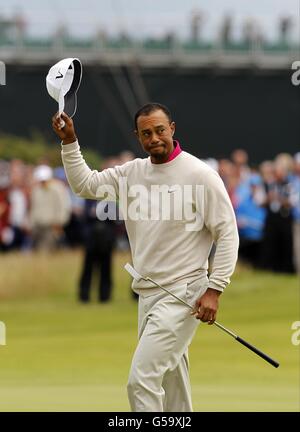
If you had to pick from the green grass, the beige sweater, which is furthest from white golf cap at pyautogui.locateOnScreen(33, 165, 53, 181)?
the beige sweater

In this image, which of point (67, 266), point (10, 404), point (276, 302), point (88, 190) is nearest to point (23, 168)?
point (67, 266)

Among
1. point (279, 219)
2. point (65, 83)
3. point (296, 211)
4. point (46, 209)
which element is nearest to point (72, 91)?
point (65, 83)

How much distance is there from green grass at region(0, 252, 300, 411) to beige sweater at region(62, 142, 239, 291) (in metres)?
3.37

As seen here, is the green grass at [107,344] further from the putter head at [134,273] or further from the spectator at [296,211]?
the putter head at [134,273]

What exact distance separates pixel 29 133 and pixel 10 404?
139 feet

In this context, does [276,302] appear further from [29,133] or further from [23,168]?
[29,133]

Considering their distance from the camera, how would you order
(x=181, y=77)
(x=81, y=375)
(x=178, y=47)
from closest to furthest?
(x=81, y=375), (x=178, y=47), (x=181, y=77)

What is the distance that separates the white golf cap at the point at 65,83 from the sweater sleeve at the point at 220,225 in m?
1.02

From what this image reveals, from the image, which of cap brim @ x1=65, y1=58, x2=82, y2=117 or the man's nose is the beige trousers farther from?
cap brim @ x1=65, y1=58, x2=82, y2=117

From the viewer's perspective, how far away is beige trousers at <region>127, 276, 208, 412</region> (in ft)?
32.7

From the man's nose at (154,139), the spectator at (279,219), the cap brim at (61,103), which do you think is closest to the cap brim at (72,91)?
the cap brim at (61,103)

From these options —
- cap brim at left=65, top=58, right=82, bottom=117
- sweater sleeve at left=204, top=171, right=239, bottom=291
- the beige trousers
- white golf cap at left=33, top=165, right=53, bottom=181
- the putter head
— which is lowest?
the beige trousers

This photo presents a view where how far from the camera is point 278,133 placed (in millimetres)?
57781

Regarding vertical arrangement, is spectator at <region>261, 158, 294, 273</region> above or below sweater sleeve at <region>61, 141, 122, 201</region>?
above
